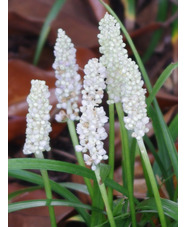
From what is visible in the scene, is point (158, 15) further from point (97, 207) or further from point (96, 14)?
point (97, 207)

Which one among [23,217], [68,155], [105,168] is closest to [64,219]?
[23,217]

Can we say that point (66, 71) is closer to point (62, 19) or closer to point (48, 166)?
point (48, 166)

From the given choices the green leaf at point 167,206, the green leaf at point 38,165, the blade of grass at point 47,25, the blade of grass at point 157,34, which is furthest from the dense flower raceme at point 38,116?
the blade of grass at point 157,34

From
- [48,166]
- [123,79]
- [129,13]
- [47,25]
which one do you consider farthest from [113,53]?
[129,13]

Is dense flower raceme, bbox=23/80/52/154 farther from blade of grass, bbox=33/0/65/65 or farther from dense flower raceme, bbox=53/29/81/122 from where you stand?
blade of grass, bbox=33/0/65/65

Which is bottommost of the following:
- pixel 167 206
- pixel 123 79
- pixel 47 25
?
pixel 167 206

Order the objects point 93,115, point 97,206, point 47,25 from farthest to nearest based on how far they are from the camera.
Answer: point 47,25
point 97,206
point 93,115

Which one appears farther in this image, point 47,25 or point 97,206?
point 47,25

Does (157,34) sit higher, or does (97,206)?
(157,34)
